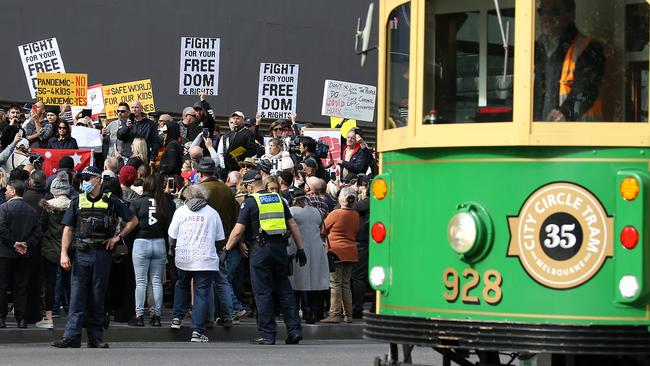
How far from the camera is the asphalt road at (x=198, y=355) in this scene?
14820 millimetres

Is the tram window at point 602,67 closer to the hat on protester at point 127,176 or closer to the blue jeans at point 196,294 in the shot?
the blue jeans at point 196,294

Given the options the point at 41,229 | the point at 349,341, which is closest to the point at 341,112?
the point at 349,341

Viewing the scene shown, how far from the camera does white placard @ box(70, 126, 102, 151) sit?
2297cm

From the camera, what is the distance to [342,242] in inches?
794

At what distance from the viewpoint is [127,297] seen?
728 inches

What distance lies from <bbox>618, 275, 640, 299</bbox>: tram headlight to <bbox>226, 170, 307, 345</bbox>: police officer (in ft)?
24.8

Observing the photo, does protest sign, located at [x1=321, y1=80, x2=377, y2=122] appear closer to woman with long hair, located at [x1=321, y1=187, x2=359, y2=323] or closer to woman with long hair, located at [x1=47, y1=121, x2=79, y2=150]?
woman with long hair, located at [x1=47, y1=121, x2=79, y2=150]

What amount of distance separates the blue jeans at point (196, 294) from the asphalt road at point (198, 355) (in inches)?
12.7

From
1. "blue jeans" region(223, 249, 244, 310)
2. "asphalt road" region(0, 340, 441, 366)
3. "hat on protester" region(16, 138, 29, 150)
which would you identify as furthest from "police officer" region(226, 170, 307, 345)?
"hat on protester" region(16, 138, 29, 150)

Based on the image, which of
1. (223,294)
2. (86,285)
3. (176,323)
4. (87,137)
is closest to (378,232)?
(86,285)

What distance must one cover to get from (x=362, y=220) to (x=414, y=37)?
411 inches

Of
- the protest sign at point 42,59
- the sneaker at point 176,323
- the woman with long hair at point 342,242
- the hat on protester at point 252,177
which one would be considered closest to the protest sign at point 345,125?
the protest sign at point 42,59

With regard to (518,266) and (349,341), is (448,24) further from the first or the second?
(349,341)

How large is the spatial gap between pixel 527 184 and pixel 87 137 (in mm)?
14125
